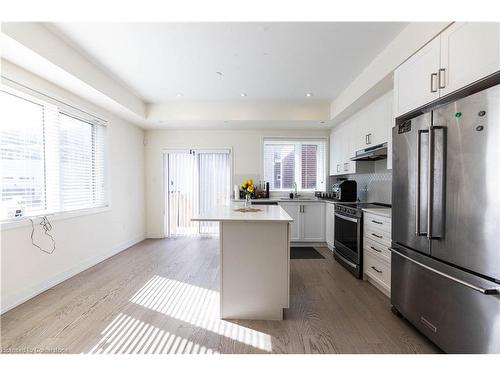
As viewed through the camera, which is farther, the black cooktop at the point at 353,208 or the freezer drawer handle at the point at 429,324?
the black cooktop at the point at 353,208

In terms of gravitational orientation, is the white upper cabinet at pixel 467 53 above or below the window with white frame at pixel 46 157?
above

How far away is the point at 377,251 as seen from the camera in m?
2.70

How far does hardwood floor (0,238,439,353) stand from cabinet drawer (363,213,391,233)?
0.77 metres

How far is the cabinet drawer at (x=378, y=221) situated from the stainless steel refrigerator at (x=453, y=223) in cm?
46

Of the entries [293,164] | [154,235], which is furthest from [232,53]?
[154,235]

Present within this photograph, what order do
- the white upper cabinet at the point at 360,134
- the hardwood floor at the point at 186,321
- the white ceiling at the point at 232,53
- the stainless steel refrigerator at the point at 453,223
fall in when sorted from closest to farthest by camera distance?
the stainless steel refrigerator at the point at 453,223, the hardwood floor at the point at 186,321, the white ceiling at the point at 232,53, the white upper cabinet at the point at 360,134

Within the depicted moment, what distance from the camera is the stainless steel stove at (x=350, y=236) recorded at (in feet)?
10.0

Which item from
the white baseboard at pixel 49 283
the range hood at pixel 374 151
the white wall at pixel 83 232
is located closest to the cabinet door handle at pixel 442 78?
the range hood at pixel 374 151

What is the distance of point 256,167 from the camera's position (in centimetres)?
514

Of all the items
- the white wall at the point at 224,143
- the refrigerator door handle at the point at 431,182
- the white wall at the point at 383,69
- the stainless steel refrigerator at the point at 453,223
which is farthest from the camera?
the white wall at the point at 224,143

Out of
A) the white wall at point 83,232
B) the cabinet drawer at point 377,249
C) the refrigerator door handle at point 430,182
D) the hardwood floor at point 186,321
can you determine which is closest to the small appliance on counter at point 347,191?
the cabinet drawer at point 377,249

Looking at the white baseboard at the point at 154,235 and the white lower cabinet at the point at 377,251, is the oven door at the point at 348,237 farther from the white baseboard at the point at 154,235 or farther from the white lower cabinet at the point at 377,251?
the white baseboard at the point at 154,235

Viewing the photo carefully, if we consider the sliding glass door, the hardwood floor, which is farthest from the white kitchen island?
the sliding glass door

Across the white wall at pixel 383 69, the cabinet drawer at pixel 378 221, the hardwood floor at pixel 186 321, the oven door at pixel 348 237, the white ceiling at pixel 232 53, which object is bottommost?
the hardwood floor at pixel 186 321
